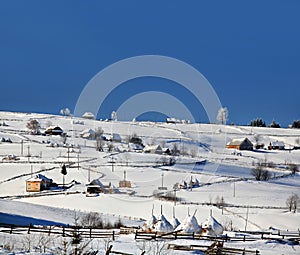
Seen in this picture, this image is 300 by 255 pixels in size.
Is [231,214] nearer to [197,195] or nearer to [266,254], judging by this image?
[197,195]

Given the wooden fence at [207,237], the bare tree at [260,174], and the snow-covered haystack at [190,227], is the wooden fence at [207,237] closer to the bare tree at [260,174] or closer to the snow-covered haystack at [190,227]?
the snow-covered haystack at [190,227]

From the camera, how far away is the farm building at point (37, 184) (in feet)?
153

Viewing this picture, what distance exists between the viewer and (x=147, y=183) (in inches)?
1960

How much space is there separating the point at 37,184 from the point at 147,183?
34.8 feet

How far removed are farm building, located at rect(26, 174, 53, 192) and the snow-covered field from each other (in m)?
0.77

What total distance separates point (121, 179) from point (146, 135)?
4829 cm

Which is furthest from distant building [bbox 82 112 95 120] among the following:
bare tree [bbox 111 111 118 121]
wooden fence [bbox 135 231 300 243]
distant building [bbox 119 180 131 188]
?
wooden fence [bbox 135 231 300 243]

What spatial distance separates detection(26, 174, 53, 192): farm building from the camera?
153 feet

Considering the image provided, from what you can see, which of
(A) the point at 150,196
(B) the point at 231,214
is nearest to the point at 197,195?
(A) the point at 150,196

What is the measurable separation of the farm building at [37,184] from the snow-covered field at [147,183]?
2.53 feet

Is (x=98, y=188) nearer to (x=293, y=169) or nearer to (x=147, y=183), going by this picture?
(x=147, y=183)

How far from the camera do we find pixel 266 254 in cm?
1820

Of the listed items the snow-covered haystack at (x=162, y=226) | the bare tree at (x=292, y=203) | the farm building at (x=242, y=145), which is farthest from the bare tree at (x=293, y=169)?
the snow-covered haystack at (x=162, y=226)

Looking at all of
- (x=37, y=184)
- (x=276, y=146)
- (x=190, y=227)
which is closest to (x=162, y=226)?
(x=190, y=227)
